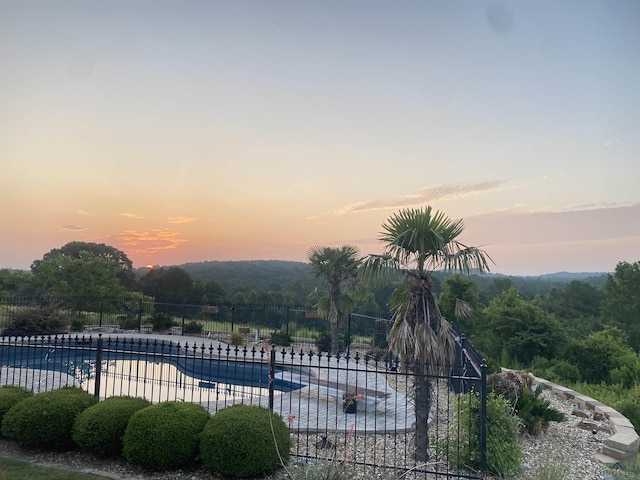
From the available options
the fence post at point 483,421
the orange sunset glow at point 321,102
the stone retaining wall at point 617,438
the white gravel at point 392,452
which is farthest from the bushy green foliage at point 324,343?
the fence post at point 483,421

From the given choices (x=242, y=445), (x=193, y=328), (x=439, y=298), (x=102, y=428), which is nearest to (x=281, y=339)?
(x=193, y=328)

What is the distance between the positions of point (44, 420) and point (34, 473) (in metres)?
0.65

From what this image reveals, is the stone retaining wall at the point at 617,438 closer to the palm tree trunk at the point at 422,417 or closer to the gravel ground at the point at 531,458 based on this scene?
the gravel ground at the point at 531,458

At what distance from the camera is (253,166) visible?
514 inches

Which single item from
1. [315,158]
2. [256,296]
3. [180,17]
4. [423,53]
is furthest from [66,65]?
[256,296]

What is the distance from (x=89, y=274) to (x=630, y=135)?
2494 centimetres

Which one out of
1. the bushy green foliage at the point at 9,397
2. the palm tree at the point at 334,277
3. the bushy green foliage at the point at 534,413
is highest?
the palm tree at the point at 334,277

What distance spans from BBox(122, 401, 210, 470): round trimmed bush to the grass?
49 centimetres

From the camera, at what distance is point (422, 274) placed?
5301 mm

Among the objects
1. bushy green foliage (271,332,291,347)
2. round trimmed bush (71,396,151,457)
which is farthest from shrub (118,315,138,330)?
round trimmed bush (71,396,151,457)

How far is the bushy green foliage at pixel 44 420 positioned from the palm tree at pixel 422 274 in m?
4.17

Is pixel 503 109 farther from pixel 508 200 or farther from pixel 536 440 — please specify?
pixel 536 440

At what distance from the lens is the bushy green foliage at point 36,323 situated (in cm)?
1582

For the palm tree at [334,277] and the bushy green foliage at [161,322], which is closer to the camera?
the palm tree at [334,277]
